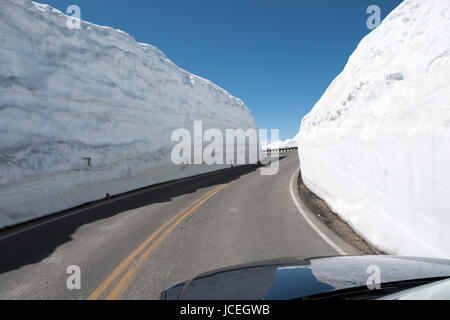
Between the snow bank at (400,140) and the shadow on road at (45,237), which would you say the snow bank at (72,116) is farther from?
the snow bank at (400,140)

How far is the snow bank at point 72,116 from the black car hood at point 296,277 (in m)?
8.10

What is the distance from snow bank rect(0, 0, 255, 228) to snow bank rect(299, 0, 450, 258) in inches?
396

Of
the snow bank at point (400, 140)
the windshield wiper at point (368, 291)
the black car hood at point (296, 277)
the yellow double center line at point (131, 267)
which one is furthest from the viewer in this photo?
the snow bank at point (400, 140)

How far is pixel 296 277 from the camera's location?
7.32ft

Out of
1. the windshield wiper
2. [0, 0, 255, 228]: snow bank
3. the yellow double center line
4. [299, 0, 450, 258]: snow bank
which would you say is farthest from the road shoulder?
[0, 0, 255, 228]: snow bank

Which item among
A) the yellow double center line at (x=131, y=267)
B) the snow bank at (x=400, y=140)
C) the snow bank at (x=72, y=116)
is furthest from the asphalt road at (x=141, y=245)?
the snow bank at (x=72, y=116)

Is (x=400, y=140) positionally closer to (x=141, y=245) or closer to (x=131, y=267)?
(x=131, y=267)

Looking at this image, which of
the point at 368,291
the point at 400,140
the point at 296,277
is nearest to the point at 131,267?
the point at 296,277

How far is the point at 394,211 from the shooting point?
4.31 metres

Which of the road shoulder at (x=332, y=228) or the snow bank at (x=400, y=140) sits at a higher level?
the snow bank at (x=400, y=140)

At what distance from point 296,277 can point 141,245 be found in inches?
150

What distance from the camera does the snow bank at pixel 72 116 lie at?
873cm

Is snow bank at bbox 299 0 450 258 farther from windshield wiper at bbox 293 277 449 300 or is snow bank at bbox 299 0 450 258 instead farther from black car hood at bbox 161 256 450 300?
windshield wiper at bbox 293 277 449 300
